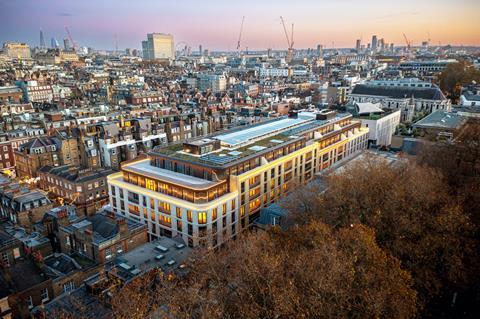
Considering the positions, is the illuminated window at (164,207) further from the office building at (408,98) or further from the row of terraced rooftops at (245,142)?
the office building at (408,98)

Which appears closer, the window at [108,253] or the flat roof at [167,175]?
the window at [108,253]

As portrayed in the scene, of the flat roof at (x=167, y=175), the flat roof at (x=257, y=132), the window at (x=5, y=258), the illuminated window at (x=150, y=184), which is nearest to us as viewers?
the window at (x=5, y=258)

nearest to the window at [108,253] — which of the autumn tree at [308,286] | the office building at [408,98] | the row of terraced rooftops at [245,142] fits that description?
the autumn tree at [308,286]

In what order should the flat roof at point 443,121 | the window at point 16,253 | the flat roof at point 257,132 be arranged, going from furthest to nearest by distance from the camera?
the flat roof at point 443,121
the flat roof at point 257,132
the window at point 16,253

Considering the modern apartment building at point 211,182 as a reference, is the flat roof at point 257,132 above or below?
above

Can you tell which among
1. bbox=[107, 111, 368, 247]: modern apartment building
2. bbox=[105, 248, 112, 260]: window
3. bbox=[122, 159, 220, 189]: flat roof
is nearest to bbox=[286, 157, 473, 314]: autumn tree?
bbox=[107, 111, 368, 247]: modern apartment building

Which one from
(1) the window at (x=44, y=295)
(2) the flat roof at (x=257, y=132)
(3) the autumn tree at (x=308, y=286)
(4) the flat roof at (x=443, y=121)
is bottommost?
(1) the window at (x=44, y=295)

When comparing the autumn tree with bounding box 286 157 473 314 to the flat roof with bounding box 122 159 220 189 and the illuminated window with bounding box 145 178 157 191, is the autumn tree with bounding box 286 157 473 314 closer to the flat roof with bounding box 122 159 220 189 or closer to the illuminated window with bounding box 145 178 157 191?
the flat roof with bounding box 122 159 220 189
